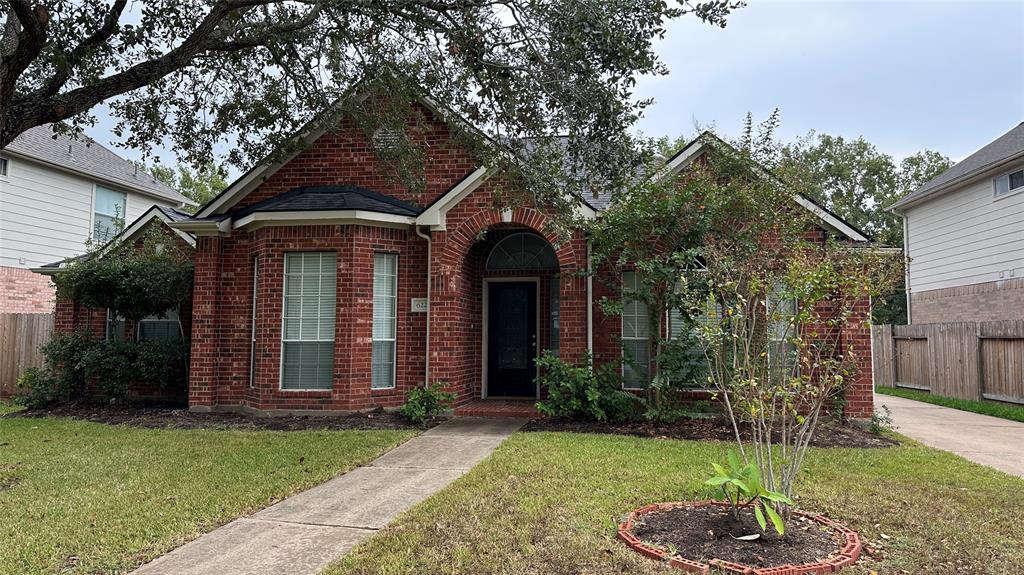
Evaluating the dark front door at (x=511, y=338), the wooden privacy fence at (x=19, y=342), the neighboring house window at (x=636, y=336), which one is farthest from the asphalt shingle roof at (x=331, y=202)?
the wooden privacy fence at (x=19, y=342)

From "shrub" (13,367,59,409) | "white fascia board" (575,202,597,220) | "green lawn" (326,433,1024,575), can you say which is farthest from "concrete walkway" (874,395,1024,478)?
"shrub" (13,367,59,409)

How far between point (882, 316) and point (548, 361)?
29.3 m

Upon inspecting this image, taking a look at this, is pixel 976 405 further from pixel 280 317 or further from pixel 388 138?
pixel 280 317

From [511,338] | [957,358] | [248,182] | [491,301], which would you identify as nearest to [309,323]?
[248,182]

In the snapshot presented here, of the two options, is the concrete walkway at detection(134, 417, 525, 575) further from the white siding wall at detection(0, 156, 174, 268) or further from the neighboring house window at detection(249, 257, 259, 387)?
the white siding wall at detection(0, 156, 174, 268)

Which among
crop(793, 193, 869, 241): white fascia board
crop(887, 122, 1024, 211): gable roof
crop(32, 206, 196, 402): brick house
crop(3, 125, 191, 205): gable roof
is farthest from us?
crop(3, 125, 191, 205): gable roof

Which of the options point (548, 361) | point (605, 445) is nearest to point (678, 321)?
point (548, 361)

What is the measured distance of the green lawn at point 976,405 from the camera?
39.6 ft

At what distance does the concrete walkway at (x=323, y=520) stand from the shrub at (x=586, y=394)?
1902mm

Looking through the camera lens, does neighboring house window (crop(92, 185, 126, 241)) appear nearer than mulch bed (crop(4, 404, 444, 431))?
No

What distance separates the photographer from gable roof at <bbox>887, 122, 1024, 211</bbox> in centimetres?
1504

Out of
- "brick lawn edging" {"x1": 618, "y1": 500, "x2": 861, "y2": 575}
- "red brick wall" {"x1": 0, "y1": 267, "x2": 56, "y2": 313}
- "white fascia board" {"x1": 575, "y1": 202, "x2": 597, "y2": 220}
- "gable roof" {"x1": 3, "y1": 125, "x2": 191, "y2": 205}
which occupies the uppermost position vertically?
"gable roof" {"x1": 3, "y1": 125, "x2": 191, "y2": 205}

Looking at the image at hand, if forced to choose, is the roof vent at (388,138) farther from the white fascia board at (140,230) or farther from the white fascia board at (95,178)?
the white fascia board at (95,178)

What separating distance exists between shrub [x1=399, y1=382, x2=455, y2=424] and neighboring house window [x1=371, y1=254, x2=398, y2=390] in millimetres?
673
